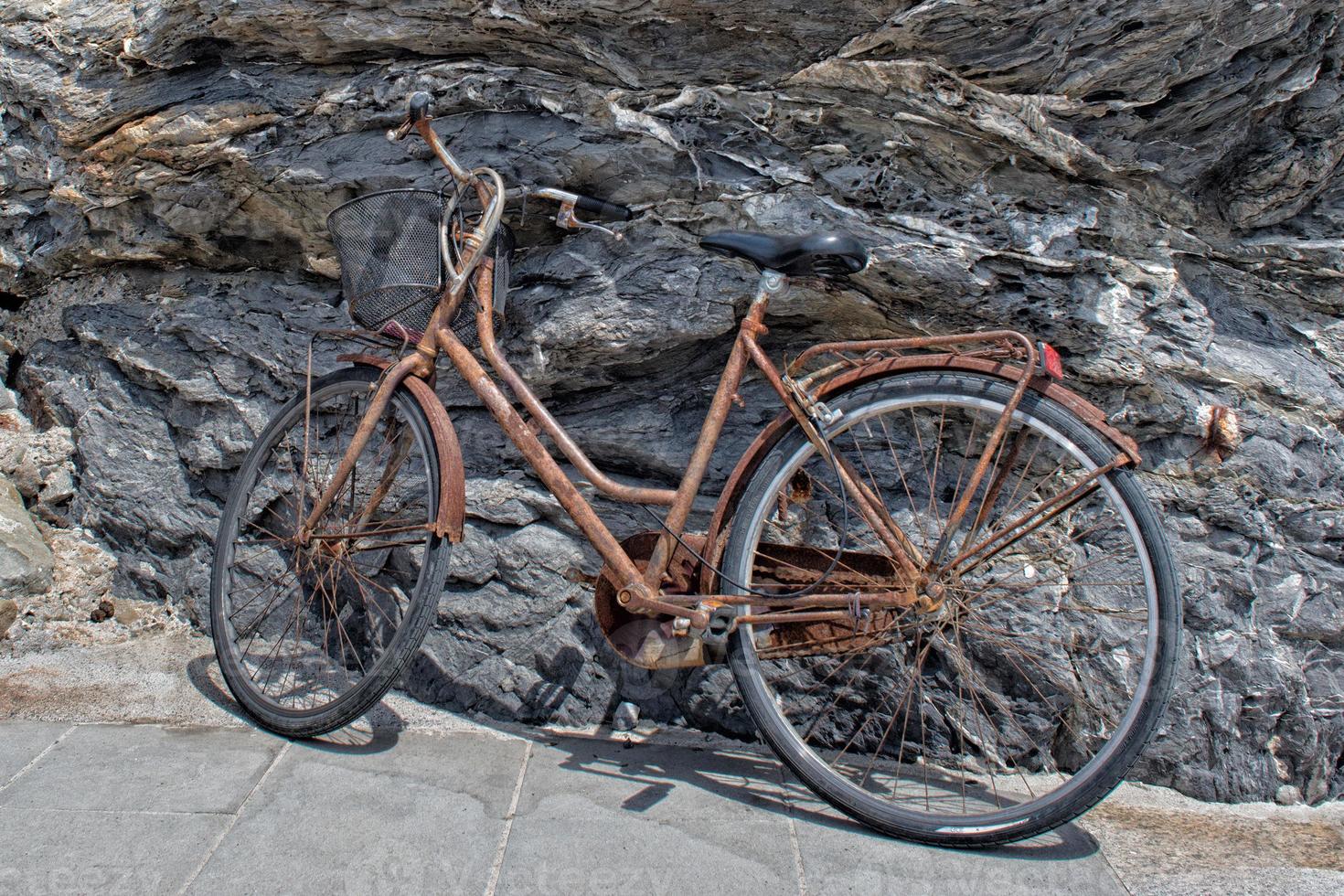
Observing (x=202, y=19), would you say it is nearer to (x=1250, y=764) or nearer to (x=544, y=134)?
(x=544, y=134)

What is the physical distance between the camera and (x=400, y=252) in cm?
311

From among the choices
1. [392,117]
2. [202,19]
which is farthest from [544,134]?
[202,19]

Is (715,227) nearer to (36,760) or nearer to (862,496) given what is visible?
(862,496)

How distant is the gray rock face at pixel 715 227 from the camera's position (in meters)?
3.10

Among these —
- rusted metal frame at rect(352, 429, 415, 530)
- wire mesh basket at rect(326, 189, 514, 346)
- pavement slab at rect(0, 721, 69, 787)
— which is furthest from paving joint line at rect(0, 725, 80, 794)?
wire mesh basket at rect(326, 189, 514, 346)

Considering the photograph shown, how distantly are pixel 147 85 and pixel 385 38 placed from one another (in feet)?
3.36

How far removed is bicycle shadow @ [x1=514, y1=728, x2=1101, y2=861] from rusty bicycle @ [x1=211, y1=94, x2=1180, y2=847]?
4.2 inches

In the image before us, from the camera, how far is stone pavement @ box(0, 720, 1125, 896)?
2.44 meters

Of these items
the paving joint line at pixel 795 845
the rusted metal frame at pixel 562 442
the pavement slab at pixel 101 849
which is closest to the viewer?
the pavement slab at pixel 101 849

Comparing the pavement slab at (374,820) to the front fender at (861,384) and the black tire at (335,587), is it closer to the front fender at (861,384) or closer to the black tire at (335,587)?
the black tire at (335,587)

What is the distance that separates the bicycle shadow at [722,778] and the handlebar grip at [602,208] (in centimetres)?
167

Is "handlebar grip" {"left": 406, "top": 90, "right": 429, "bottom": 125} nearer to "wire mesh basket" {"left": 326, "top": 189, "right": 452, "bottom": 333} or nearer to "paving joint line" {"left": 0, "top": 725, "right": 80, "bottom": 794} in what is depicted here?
"wire mesh basket" {"left": 326, "top": 189, "right": 452, "bottom": 333}

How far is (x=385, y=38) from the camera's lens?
141 inches

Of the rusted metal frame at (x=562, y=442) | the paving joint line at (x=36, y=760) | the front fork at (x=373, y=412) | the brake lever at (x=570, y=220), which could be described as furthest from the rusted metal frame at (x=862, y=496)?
the paving joint line at (x=36, y=760)
